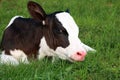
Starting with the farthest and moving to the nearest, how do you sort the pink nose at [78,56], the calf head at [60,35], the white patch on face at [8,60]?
the white patch on face at [8,60] → the calf head at [60,35] → the pink nose at [78,56]

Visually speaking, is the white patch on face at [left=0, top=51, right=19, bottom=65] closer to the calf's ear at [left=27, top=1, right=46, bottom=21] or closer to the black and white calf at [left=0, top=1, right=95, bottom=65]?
the black and white calf at [left=0, top=1, right=95, bottom=65]

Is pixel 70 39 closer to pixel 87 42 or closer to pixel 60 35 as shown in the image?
pixel 60 35

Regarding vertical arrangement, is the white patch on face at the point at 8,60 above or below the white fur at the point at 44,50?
below

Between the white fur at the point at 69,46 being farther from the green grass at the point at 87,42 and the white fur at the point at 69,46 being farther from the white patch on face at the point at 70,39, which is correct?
the green grass at the point at 87,42

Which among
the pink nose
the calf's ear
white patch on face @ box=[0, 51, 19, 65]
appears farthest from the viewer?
the calf's ear

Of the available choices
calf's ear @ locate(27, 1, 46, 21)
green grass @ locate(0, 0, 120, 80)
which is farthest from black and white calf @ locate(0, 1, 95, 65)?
green grass @ locate(0, 0, 120, 80)

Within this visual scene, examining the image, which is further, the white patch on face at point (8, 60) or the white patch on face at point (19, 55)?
the white patch on face at point (19, 55)

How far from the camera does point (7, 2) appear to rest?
9.26m

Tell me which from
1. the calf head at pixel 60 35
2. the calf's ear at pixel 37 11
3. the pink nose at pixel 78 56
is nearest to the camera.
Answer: the pink nose at pixel 78 56

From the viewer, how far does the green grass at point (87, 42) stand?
15.3 ft

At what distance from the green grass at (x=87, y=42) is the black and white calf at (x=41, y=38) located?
18 centimetres

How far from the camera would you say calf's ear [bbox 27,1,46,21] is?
5.05 metres

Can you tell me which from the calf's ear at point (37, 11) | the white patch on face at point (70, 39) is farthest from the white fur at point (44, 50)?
the calf's ear at point (37, 11)

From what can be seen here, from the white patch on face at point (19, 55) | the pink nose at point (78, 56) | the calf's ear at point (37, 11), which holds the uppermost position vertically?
the calf's ear at point (37, 11)
